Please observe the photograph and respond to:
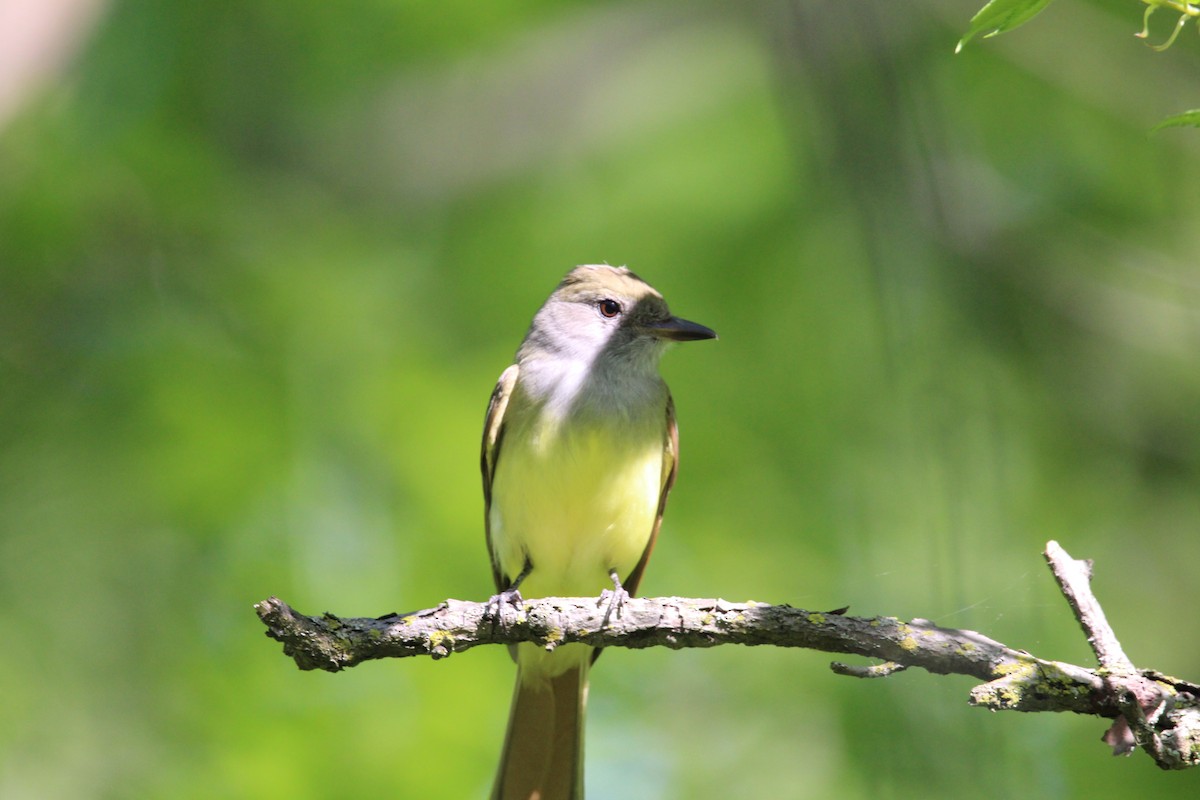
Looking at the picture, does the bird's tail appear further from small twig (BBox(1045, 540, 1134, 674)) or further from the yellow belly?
small twig (BBox(1045, 540, 1134, 674))

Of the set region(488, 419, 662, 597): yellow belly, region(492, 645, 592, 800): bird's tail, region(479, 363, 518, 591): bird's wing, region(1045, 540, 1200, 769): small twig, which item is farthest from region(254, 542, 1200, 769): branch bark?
region(492, 645, 592, 800): bird's tail

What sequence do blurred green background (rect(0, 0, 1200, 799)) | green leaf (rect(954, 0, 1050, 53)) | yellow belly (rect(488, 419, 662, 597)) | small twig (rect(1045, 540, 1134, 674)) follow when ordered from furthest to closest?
blurred green background (rect(0, 0, 1200, 799))
yellow belly (rect(488, 419, 662, 597))
small twig (rect(1045, 540, 1134, 674))
green leaf (rect(954, 0, 1050, 53))

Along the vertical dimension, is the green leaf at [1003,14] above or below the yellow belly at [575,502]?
below

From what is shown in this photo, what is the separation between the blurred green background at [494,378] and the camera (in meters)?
4.82

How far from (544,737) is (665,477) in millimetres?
1096

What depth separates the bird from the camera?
439cm

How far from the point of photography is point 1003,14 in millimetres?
1835

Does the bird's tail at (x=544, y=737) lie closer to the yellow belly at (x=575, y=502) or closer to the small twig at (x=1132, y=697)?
the yellow belly at (x=575, y=502)

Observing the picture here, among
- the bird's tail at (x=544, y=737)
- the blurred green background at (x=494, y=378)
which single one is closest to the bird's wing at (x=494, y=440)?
the bird's tail at (x=544, y=737)

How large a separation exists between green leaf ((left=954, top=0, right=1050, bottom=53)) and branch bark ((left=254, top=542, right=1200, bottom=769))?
3.69 ft

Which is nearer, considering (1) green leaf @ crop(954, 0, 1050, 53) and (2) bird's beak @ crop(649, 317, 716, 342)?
(1) green leaf @ crop(954, 0, 1050, 53)

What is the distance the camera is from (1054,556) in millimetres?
2494

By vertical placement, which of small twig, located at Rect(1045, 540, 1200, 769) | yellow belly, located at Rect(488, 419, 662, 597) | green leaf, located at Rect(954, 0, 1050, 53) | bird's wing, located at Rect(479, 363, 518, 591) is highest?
bird's wing, located at Rect(479, 363, 518, 591)

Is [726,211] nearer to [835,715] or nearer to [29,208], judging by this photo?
[835,715]
